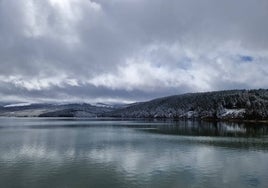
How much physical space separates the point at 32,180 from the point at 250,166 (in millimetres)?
27390

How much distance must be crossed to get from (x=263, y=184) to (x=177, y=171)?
10.0 metres

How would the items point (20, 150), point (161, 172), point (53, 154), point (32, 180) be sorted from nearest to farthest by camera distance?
point (32, 180) → point (161, 172) → point (53, 154) → point (20, 150)

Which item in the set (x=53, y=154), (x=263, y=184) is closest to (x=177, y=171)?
(x=263, y=184)

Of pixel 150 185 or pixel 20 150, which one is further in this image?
pixel 20 150

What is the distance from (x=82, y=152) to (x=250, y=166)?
1066 inches

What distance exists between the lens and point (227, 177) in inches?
1389

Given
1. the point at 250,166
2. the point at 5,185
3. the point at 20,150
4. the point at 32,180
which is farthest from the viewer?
the point at 20,150

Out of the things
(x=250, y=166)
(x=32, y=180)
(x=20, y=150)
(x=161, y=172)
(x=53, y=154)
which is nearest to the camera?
(x=32, y=180)

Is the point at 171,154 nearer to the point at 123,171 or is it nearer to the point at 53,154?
the point at 123,171

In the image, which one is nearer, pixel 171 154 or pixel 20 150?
pixel 171 154

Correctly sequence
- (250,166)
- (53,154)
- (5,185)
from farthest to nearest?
(53,154) → (250,166) → (5,185)

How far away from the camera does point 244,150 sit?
57.1 meters

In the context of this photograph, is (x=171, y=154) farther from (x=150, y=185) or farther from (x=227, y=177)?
(x=150, y=185)

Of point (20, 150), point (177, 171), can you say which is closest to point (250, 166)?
point (177, 171)
